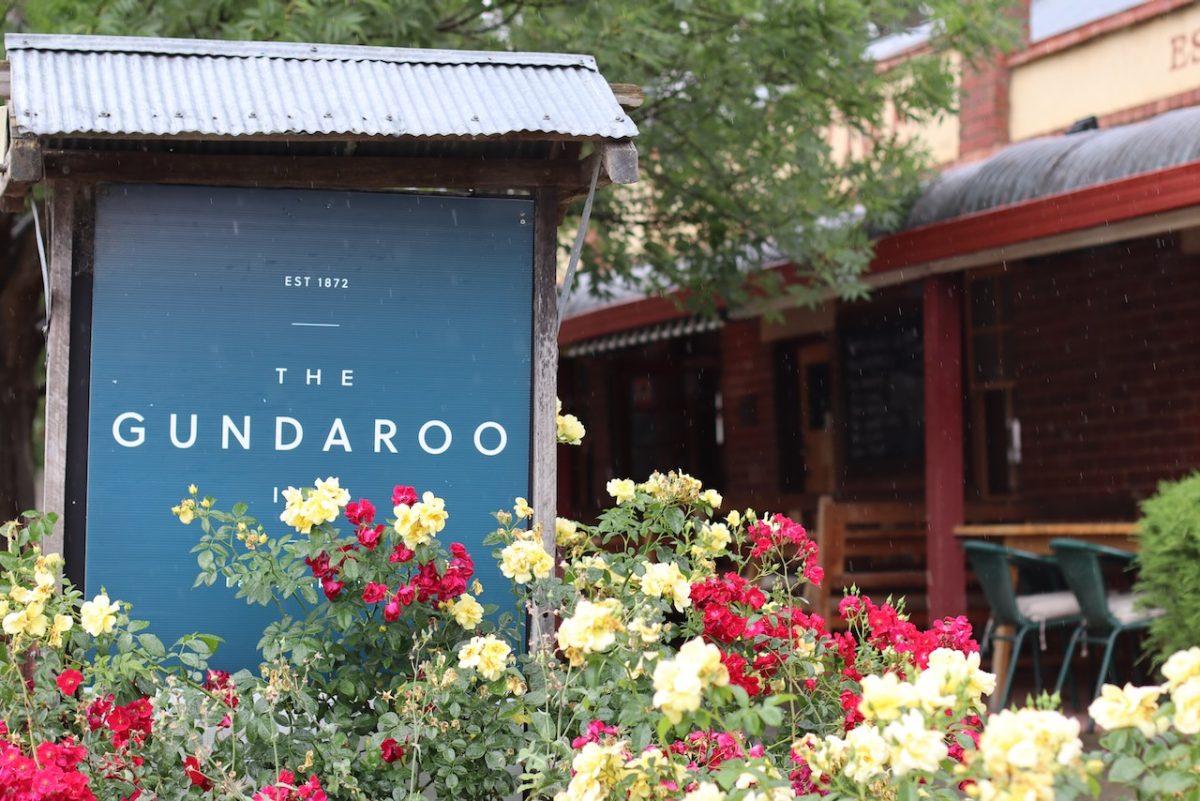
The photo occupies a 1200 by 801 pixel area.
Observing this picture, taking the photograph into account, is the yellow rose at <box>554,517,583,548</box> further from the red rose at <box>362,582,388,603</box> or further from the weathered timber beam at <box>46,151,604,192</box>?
the weathered timber beam at <box>46,151,604,192</box>

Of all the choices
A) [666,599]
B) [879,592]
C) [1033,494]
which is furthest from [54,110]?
[1033,494]

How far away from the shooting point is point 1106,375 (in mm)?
10000

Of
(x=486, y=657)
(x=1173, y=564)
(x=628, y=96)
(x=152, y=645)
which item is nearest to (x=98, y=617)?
(x=152, y=645)

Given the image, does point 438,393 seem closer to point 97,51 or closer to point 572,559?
point 572,559

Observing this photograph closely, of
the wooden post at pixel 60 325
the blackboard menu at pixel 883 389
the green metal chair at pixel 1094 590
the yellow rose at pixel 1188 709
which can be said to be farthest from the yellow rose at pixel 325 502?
the blackboard menu at pixel 883 389

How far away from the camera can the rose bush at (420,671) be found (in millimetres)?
3148

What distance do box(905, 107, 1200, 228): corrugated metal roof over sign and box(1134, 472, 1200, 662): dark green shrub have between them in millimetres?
1734

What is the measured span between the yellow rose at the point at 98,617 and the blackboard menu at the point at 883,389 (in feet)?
27.5

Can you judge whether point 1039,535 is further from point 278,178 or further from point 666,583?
point 666,583

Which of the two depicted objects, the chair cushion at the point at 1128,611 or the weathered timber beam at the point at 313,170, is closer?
the weathered timber beam at the point at 313,170

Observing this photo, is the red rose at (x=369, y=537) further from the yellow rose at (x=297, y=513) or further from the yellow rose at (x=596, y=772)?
the yellow rose at (x=596, y=772)

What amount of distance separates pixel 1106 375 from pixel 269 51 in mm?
6965

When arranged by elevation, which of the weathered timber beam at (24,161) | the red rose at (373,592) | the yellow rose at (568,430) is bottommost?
the red rose at (373,592)

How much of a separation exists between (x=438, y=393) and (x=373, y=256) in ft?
1.31
